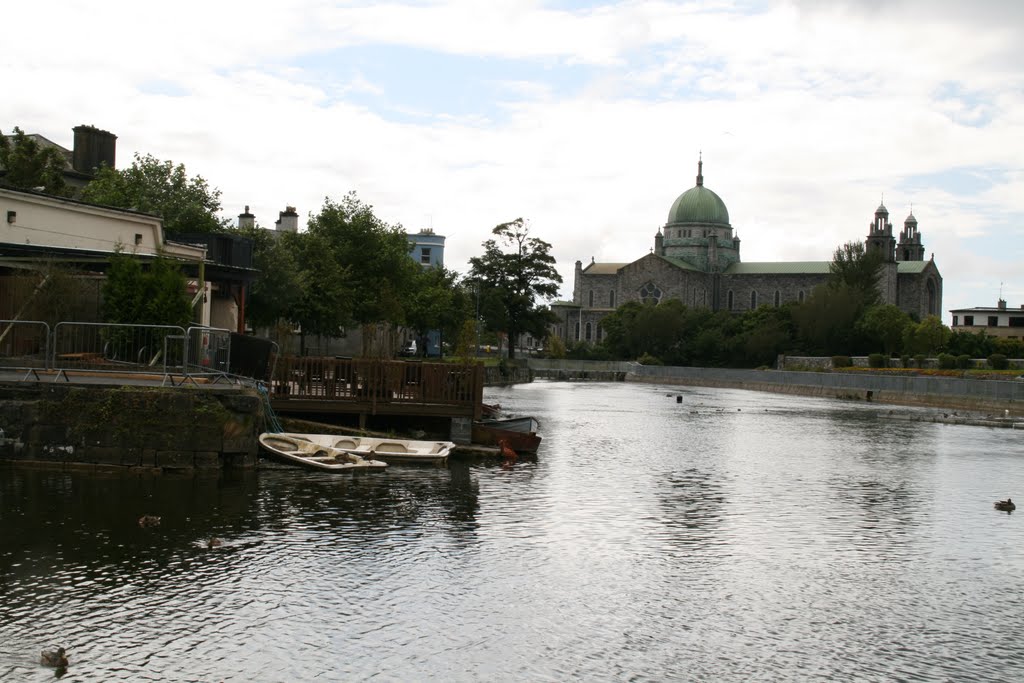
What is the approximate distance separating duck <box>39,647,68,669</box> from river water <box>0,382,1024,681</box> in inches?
4.1

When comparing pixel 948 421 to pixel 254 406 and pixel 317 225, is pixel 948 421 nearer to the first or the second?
pixel 317 225

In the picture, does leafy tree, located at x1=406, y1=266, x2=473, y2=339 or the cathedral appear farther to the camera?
the cathedral

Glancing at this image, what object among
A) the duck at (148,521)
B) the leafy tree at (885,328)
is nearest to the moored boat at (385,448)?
the duck at (148,521)

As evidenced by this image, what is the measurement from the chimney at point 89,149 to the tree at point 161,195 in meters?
8.49

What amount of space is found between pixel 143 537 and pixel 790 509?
1481cm

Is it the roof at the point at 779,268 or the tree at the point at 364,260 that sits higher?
the roof at the point at 779,268

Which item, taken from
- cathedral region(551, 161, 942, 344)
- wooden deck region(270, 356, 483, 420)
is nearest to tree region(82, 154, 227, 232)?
wooden deck region(270, 356, 483, 420)

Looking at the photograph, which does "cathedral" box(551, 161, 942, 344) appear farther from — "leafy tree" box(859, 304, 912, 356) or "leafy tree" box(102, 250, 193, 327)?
"leafy tree" box(102, 250, 193, 327)

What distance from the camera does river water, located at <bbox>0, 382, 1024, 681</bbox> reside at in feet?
43.7

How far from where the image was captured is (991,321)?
139 meters

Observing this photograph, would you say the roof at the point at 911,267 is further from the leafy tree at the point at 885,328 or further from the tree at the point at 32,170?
the tree at the point at 32,170

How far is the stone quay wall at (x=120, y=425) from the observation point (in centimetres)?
A: 2478

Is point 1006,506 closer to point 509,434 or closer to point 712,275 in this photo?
point 509,434

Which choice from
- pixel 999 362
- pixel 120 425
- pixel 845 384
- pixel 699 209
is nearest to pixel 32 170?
pixel 120 425
